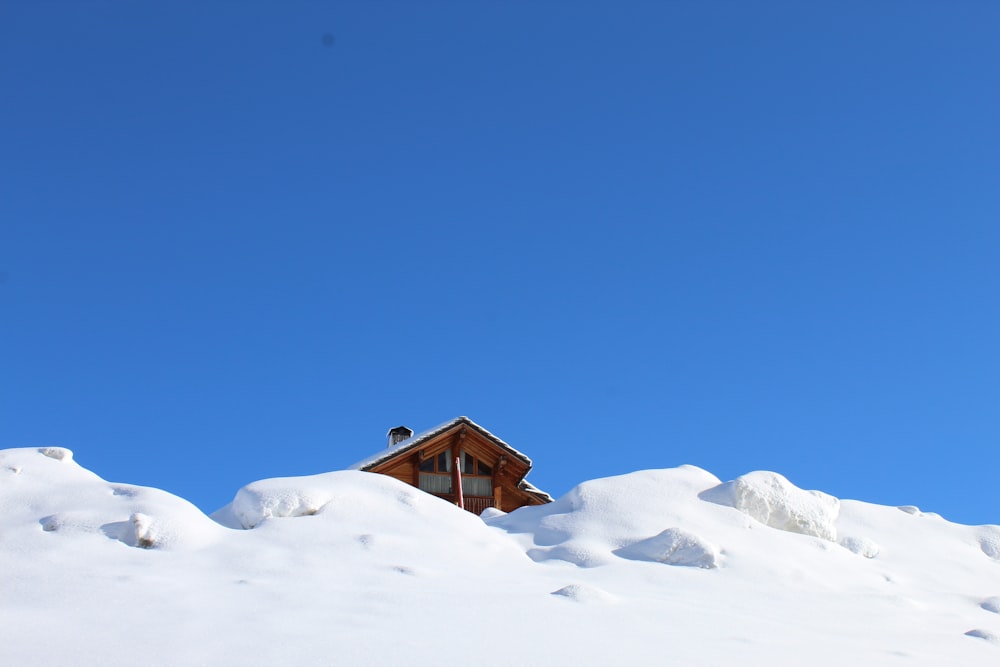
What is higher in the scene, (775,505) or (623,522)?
(775,505)

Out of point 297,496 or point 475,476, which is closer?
point 297,496

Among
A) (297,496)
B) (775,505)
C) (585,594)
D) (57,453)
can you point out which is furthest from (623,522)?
(57,453)

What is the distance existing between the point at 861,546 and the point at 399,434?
16.3 metres

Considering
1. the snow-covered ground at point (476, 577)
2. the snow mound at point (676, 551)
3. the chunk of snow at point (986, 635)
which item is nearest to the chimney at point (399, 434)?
the snow-covered ground at point (476, 577)

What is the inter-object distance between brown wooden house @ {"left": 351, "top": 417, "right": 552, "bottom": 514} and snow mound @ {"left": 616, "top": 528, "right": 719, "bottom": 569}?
35.9ft

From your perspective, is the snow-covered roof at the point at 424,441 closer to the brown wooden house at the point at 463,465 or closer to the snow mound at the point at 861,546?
the brown wooden house at the point at 463,465

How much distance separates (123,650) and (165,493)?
646cm

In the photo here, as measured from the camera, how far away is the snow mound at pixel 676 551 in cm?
1427

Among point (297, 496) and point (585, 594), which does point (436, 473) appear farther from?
point (585, 594)

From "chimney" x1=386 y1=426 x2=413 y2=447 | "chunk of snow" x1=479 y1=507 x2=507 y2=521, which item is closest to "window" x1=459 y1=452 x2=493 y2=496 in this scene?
"chimney" x1=386 y1=426 x2=413 y2=447

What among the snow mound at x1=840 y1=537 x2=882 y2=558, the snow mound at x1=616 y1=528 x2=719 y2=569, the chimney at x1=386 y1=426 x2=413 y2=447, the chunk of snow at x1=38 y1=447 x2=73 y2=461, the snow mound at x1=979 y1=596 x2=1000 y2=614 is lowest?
the snow mound at x1=979 y1=596 x2=1000 y2=614

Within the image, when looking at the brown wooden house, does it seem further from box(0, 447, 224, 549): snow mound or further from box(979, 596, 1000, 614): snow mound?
box(979, 596, 1000, 614): snow mound

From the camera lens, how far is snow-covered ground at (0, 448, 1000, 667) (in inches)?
340

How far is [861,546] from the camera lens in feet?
55.9
